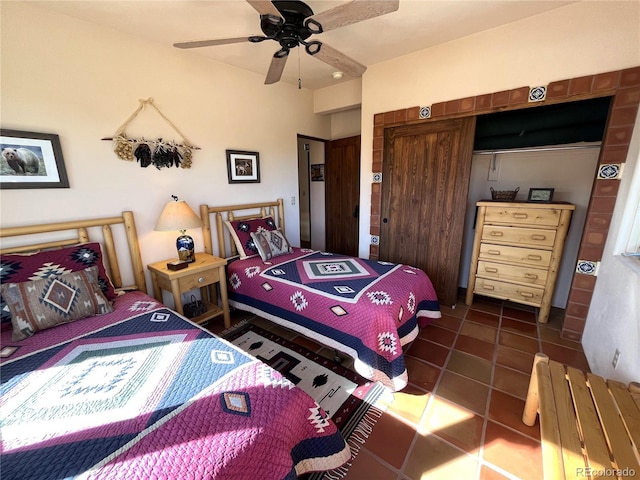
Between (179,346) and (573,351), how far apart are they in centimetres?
295

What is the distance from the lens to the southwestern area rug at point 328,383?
1505 millimetres

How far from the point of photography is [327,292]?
198 centimetres

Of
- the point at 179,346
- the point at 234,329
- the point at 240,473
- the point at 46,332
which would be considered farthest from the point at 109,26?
the point at 240,473

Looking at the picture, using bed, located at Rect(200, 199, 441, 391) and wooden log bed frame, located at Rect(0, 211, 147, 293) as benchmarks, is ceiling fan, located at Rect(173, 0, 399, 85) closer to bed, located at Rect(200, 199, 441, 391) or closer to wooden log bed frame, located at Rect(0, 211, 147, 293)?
wooden log bed frame, located at Rect(0, 211, 147, 293)

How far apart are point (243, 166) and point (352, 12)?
6.45ft

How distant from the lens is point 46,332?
4.77 ft

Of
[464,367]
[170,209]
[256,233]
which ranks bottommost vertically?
[464,367]

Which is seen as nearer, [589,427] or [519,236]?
[589,427]

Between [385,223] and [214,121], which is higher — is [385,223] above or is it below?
below

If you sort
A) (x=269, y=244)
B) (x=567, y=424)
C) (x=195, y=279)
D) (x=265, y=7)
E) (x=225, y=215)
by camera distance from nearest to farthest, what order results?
(x=567, y=424) → (x=265, y=7) → (x=195, y=279) → (x=269, y=244) → (x=225, y=215)

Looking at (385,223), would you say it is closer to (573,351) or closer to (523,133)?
(523,133)

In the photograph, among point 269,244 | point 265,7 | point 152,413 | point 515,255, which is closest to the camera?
point 152,413

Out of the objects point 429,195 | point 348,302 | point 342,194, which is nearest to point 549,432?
point 348,302

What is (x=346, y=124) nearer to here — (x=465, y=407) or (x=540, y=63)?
(x=540, y=63)
